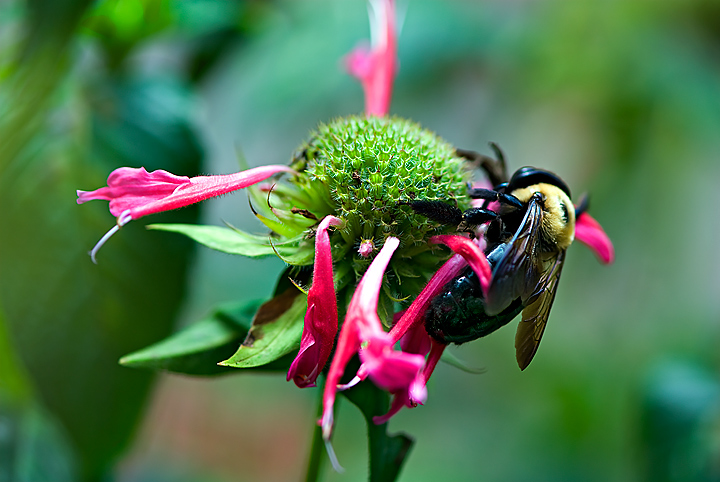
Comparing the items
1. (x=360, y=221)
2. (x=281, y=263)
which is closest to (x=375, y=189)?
(x=360, y=221)

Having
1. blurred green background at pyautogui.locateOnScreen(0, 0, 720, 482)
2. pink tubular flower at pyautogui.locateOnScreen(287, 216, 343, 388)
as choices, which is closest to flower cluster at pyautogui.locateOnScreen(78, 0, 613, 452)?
pink tubular flower at pyautogui.locateOnScreen(287, 216, 343, 388)

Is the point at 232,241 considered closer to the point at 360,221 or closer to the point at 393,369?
the point at 360,221

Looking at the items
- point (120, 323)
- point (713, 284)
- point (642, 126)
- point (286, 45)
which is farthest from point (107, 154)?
point (713, 284)

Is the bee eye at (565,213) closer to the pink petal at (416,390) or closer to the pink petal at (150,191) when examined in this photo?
the pink petal at (416,390)

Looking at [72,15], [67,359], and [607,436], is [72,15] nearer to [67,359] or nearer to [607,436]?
[67,359]

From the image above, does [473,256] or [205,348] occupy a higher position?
[473,256]
